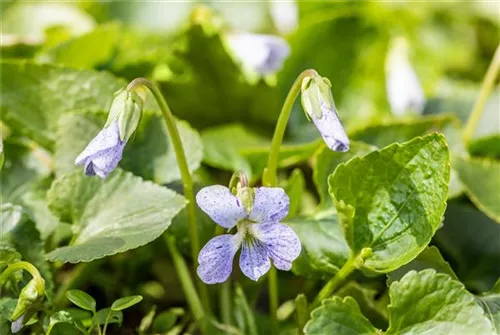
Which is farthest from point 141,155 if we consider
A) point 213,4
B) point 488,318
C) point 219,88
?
Answer: point 213,4

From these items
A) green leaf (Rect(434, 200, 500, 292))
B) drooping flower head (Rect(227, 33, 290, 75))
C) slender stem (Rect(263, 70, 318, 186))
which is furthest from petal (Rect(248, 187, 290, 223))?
drooping flower head (Rect(227, 33, 290, 75))

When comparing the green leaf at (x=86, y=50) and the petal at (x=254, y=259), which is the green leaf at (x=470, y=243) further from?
the green leaf at (x=86, y=50)

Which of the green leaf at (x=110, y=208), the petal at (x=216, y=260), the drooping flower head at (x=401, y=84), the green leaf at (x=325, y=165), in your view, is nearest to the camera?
the petal at (x=216, y=260)

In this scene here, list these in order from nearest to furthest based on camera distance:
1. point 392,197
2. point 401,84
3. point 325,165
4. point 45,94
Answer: point 392,197, point 325,165, point 45,94, point 401,84

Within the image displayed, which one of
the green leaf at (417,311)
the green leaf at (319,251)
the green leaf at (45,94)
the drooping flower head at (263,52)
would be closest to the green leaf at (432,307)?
the green leaf at (417,311)

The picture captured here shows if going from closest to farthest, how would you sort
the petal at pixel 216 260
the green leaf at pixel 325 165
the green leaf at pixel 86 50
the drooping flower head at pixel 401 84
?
the petal at pixel 216 260
the green leaf at pixel 325 165
the green leaf at pixel 86 50
the drooping flower head at pixel 401 84

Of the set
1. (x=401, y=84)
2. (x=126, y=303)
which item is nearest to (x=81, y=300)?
(x=126, y=303)

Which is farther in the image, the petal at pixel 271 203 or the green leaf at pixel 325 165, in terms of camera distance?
the green leaf at pixel 325 165

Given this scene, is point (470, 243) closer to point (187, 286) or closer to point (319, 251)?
point (319, 251)

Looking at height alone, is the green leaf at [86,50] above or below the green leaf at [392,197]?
Result: below
